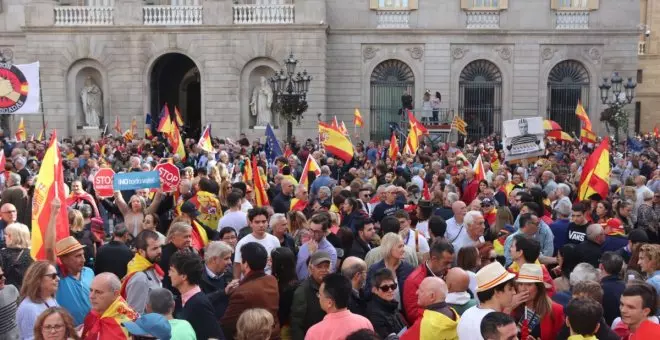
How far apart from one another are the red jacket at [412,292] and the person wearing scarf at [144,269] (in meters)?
2.32

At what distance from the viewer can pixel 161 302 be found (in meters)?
5.84

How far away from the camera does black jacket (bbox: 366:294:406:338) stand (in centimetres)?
677

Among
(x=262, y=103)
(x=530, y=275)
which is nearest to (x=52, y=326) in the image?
(x=530, y=275)

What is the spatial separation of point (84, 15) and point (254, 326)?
96.1ft

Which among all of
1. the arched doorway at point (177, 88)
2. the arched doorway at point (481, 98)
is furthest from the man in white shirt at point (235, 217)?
the arched doorway at point (481, 98)

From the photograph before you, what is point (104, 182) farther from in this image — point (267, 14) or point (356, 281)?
point (267, 14)

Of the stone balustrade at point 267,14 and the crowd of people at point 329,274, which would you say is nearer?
the crowd of people at point 329,274

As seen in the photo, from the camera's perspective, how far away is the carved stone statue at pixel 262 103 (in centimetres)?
3180

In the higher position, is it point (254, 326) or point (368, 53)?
point (368, 53)

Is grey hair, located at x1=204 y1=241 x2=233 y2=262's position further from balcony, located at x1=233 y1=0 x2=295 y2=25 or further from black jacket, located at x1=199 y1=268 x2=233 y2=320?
balcony, located at x1=233 y1=0 x2=295 y2=25

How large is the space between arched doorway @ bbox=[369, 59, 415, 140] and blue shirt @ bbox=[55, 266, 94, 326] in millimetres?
26463

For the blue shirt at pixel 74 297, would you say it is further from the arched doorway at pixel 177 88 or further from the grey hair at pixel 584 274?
the arched doorway at pixel 177 88

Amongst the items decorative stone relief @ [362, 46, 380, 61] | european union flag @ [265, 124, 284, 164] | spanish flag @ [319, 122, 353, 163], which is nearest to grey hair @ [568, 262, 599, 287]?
spanish flag @ [319, 122, 353, 163]

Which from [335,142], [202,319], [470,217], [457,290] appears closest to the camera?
[202,319]
